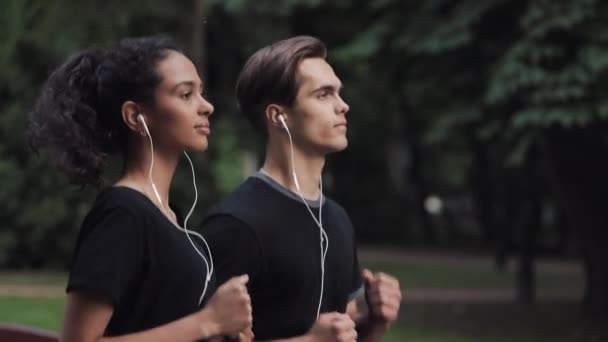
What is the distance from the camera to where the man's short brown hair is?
11.6 ft

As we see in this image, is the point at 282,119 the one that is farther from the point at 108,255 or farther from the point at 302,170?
the point at 108,255

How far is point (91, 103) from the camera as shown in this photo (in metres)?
3.02

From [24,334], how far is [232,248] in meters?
0.57

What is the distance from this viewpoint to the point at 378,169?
39.7m

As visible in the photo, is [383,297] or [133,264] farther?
[383,297]

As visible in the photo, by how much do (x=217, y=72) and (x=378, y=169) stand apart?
12.9m

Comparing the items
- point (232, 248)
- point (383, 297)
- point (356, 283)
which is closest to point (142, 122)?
point (232, 248)

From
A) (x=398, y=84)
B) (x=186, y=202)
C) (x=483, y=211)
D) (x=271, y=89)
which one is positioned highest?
(x=271, y=89)

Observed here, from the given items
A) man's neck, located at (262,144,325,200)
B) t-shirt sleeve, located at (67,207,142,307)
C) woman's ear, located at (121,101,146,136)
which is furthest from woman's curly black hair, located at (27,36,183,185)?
man's neck, located at (262,144,325,200)

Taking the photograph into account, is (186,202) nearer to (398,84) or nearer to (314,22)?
(314,22)

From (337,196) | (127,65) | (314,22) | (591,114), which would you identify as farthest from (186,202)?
(127,65)

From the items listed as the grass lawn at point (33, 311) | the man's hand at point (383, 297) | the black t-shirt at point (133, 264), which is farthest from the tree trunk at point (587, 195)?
the black t-shirt at point (133, 264)

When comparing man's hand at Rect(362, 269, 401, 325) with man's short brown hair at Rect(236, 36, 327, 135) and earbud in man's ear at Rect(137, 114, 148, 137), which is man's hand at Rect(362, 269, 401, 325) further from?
earbud in man's ear at Rect(137, 114, 148, 137)

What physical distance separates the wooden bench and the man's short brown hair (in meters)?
0.86
